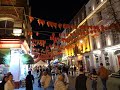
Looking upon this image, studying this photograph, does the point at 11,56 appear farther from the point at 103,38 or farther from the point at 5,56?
the point at 103,38

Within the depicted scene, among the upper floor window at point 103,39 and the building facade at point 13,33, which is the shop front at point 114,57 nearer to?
the upper floor window at point 103,39

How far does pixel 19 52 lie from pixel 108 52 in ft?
51.7

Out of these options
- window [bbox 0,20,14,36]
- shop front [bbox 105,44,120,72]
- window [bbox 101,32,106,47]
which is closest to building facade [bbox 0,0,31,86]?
window [bbox 0,20,14,36]

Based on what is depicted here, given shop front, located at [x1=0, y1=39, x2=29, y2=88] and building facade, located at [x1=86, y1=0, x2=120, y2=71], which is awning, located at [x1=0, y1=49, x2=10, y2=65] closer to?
shop front, located at [x1=0, y1=39, x2=29, y2=88]

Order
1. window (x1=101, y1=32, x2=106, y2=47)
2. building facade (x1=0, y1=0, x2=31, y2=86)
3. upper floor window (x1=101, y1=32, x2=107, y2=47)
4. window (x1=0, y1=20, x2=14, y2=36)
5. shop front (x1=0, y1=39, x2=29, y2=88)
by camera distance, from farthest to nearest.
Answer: window (x1=101, y1=32, x2=106, y2=47) < upper floor window (x1=101, y1=32, x2=107, y2=47) < window (x1=0, y1=20, x2=14, y2=36) < building facade (x1=0, y1=0, x2=31, y2=86) < shop front (x1=0, y1=39, x2=29, y2=88)

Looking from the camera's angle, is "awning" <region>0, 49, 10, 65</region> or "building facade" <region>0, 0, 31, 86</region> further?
"building facade" <region>0, 0, 31, 86</region>

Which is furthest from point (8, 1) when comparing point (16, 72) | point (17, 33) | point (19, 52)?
point (16, 72)

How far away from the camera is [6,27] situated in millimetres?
18922

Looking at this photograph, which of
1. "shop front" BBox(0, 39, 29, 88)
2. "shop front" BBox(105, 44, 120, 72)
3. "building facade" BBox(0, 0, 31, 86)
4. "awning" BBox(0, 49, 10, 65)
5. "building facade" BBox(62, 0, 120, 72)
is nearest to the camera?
"awning" BBox(0, 49, 10, 65)

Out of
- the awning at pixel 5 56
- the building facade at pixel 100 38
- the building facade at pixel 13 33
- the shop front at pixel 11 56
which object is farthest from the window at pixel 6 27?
the building facade at pixel 100 38

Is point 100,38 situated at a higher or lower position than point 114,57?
higher

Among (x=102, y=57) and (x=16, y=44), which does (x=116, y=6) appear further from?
(x=16, y=44)

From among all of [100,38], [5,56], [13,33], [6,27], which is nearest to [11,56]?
[5,56]

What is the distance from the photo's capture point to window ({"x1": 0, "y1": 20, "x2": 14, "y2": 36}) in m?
18.1
